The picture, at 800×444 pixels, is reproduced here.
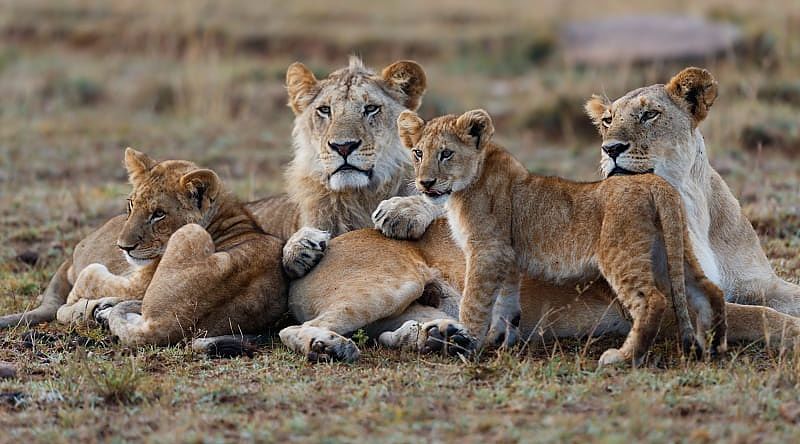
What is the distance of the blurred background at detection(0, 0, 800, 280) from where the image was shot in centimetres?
937

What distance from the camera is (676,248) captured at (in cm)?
469

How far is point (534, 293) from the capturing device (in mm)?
5484

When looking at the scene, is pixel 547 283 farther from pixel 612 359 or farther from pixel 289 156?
pixel 289 156

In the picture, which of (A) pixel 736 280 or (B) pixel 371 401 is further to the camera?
(A) pixel 736 280

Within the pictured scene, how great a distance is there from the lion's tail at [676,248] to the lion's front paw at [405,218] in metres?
1.43

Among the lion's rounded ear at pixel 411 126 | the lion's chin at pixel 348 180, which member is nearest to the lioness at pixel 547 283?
the lion's chin at pixel 348 180

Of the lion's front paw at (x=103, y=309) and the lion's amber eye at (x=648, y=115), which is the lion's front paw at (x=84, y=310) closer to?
the lion's front paw at (x=103, y=309)

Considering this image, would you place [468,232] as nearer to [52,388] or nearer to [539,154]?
[52,388]

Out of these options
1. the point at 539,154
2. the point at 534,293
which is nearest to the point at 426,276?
the point at 534,293

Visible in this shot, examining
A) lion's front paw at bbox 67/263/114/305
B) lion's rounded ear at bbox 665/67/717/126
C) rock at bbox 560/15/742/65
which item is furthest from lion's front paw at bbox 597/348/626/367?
rock at bbox 560/15/742/65

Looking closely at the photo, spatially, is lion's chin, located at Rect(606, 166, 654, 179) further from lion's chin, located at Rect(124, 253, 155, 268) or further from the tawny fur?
lion's chin, located at Rect(124, 253, 155, 268)

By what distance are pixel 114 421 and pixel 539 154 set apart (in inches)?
300

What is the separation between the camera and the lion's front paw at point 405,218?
591 cm

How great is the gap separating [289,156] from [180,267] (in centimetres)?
517
